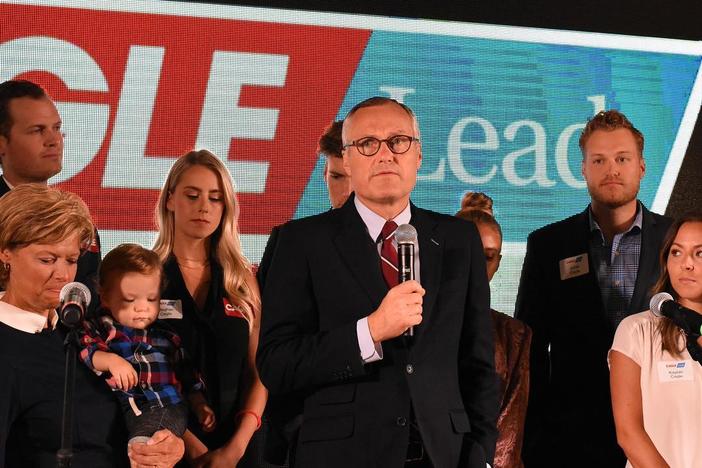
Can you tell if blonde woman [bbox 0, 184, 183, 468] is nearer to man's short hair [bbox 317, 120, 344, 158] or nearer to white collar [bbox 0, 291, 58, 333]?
white collar [bbox 0, 291, 58, 333]

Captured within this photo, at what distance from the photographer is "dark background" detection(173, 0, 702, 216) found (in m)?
5.40

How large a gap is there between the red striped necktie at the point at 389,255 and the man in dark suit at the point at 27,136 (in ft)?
5.47

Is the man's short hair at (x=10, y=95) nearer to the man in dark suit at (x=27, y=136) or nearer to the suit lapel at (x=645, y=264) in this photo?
the man in dark suit at (x=27, y=136)

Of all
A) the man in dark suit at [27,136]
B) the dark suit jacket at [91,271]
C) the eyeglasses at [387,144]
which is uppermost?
the man in dark suit at [27,136]

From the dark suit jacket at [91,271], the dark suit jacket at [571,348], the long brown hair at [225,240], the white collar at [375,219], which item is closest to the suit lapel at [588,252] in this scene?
the dark suit jacket at [571,348]

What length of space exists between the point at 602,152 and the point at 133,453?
226 centimetres

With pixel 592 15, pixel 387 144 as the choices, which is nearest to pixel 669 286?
pixel 387 144

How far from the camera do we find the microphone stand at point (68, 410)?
97.8 inches

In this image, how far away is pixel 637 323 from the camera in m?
3.53

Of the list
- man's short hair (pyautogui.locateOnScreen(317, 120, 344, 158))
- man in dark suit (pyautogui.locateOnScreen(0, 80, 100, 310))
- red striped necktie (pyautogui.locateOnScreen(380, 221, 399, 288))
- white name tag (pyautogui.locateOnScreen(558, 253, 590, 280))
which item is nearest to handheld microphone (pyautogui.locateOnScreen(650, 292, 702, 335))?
red striped necktie (pyautogui.locateOnScreen(380, 221, 399, 288))

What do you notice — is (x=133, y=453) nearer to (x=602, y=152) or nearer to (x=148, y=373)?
(x=148, y=373)

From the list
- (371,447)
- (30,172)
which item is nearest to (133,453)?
(371,447)

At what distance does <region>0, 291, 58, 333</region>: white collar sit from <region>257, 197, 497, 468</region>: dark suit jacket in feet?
2.10

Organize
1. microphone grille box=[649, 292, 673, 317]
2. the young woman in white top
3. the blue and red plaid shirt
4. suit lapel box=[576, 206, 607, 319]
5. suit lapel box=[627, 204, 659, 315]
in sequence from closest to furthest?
microphone grille box=[649, 292, 673, 317]
the blue and red plaid shirt
the young woman in white top
suit lapel box=[627, 204, 659, 315]
suit lapel box=[576, 206, 607, 319]
